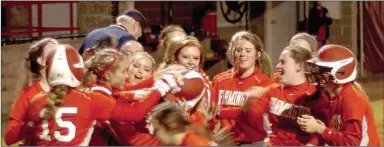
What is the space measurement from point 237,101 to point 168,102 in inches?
45.7

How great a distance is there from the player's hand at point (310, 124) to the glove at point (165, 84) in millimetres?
660

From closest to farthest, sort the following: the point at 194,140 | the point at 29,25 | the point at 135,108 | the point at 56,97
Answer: the point at 194,140 < the point at 56,97 < the point at 135,108 < the point at 29,25

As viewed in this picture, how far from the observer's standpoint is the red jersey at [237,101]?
507cm

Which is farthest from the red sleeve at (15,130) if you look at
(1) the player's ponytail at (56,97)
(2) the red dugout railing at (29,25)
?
(2) the red dugout railing at (29,25)

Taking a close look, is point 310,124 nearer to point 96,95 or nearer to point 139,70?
point 139,70

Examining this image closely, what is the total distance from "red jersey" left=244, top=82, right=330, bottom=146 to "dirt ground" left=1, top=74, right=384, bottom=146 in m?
4.83

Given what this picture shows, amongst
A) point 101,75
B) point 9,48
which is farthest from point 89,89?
point 9,48

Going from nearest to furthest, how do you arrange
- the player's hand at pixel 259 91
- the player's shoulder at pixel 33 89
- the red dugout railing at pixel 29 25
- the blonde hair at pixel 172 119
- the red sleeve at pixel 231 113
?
the blonde hair at pixel 172 119
the player's shoulder at pixel 33 89
the player's hand at pixel 259 91
the red sleeve at pixel 231 113
the red dugout railing at pixel 29 25

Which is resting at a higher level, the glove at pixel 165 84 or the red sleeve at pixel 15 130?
the glove at pixel 165 84

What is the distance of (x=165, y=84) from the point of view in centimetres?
418

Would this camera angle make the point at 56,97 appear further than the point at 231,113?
No

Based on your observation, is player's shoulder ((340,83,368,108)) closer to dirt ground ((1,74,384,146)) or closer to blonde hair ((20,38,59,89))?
blonde hair ((20,38,59,89))

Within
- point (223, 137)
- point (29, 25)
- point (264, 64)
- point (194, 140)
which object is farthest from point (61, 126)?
point (29, 25)

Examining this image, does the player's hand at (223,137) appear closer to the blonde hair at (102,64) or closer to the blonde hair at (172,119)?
the blonde hair at (172,119)
